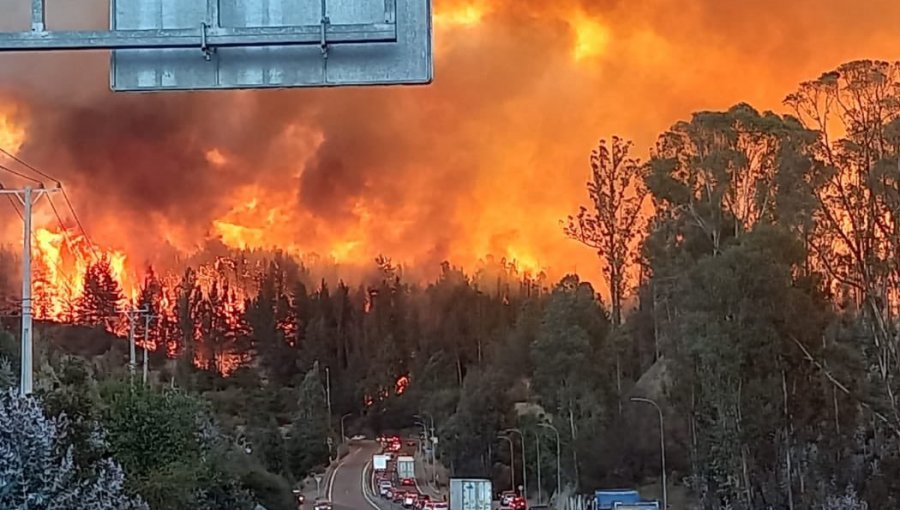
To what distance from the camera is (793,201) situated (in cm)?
4800

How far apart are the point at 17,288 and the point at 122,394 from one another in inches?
3593

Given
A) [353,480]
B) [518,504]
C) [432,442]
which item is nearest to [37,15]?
[518,504]

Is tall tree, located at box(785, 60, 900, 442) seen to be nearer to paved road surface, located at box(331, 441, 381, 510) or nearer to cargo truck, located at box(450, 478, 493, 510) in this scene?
cargo truck, located at box(450, 478, 493, 510)

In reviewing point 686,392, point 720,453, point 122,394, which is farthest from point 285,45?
point 686,392

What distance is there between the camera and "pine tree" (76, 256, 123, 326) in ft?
416

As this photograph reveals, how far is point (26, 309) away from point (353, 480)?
9025 cm

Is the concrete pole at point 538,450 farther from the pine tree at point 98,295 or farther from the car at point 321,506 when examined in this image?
the pine tree at point 98,295

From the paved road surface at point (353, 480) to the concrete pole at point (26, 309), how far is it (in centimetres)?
5779

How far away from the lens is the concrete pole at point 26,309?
26.7m

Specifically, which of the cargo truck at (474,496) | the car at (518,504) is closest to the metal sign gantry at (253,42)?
the cargo truck at (474,496)

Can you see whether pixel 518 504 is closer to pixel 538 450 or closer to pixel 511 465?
pixel 538 450

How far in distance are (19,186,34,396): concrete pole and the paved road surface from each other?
57.8 metres

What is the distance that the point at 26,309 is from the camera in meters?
29.5

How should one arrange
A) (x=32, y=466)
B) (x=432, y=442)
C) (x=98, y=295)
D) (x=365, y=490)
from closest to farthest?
(x=32, y=466) → (x=365, y=490) → (x=432, y=442) → (x=98, y=295)
